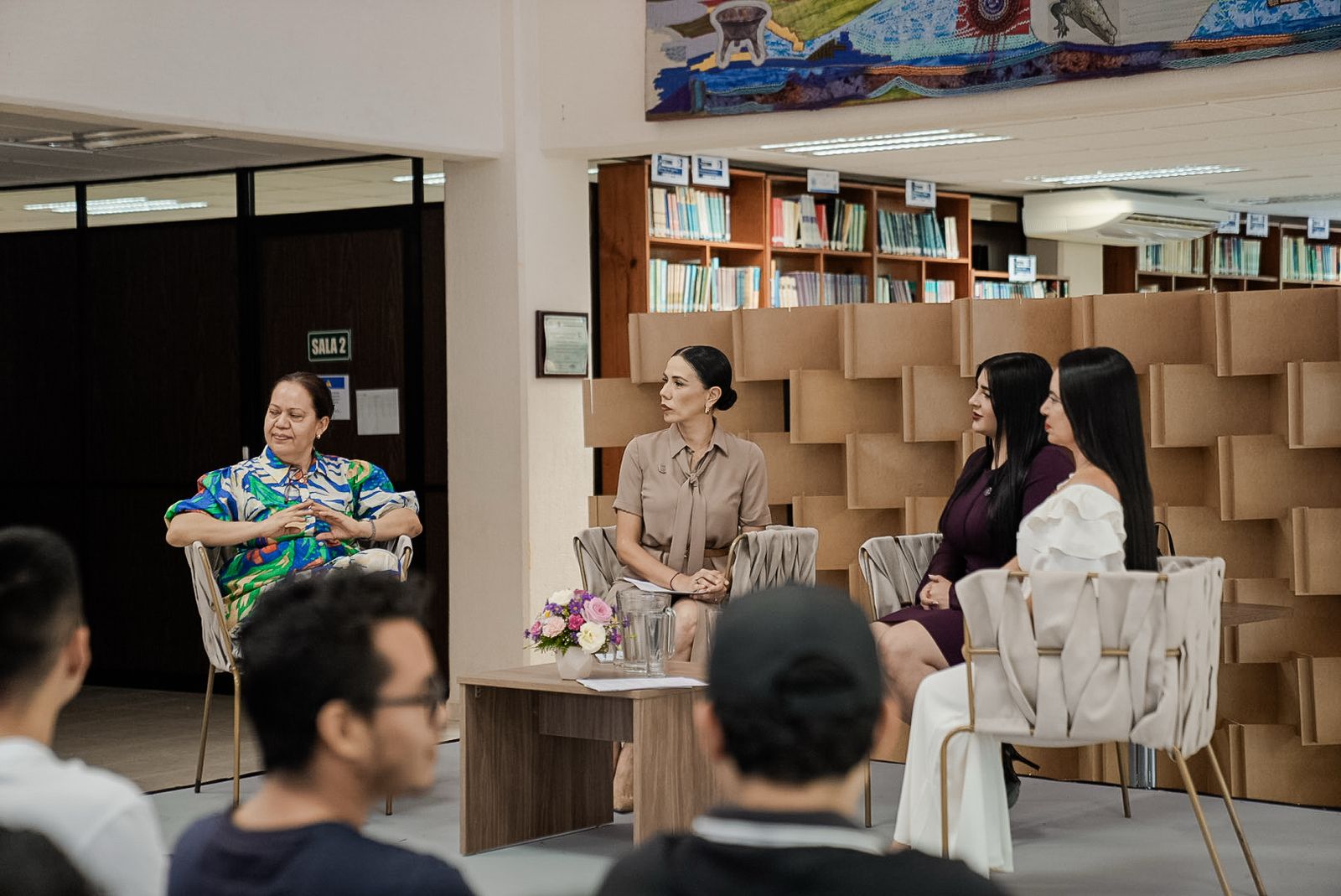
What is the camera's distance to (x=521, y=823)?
488cm

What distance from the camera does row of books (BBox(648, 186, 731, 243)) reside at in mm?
8539

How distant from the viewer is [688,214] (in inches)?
346

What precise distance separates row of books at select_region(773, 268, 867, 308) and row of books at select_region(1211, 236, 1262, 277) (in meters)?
3.66

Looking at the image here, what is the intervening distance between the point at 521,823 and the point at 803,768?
3562 mm

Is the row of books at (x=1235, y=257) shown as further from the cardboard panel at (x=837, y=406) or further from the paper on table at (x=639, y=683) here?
the paper on table at (x=639, y=683)

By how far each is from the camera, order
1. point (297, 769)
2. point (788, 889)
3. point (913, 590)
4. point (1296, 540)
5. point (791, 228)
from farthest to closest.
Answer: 1. point (791, 228)
2. point (1296, 540)
3. point (913, 590)
4. point (297, 769)
5. point (788, 889)

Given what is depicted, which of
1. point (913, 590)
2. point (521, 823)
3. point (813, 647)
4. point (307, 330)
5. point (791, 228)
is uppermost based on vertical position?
point (791, 228)

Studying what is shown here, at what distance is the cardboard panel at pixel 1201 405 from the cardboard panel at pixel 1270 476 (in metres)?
0.10

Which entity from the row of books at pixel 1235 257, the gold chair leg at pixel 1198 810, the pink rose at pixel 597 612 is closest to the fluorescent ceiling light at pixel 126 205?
the pink rose at pixel 597 612

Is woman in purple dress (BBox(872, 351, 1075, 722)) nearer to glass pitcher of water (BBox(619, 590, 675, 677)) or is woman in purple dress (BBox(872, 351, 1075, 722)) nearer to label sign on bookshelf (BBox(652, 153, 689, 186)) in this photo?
glass pitcher of water (BBox(619, 590, 675, 677))

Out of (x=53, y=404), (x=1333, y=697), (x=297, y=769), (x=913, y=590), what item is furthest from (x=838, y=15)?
(x=297, y=769)

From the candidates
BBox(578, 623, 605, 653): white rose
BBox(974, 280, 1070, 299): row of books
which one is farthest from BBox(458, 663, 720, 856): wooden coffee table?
BBox(974, 280, 1070, 299): row of books

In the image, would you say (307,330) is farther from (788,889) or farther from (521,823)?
(788,889)

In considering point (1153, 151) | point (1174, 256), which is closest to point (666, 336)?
point (1153, 151)
